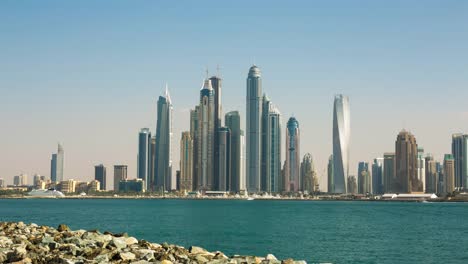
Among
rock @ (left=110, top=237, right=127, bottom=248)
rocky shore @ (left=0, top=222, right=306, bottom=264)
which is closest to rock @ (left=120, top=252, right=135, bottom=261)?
rocky shore @ (left=0, top=222, right=306, bottom=264)

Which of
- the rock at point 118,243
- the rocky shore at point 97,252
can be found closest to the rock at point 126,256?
the rocky shore at point 97,252

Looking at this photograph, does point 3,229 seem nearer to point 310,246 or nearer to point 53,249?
point 53,249

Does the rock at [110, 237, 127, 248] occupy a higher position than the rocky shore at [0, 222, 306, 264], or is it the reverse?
the rock at [110, 237, 127, 248]

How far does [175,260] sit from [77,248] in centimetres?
507

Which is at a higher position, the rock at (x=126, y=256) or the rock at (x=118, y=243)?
the rock at (x=118, y=243)

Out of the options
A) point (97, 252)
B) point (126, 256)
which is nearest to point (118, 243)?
point (97, 252)

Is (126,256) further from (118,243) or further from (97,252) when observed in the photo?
(118,243)

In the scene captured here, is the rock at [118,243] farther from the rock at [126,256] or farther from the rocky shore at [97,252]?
the rock at [126,256]

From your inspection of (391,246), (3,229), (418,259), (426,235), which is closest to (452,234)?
(426,235)

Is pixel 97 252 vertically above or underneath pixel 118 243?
underneath

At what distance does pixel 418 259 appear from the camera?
167ft

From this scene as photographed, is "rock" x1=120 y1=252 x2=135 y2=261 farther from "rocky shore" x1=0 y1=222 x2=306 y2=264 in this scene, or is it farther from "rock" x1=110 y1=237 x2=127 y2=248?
"rock" x1=110 y1=237 x2=127 y2=248

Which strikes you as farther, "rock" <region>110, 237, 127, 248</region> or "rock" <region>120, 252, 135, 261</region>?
"rock" <region>110, 237, 127, 248</region>

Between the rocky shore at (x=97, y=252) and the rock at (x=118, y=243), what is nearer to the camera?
the rocky shore at (x=97, y=252)
